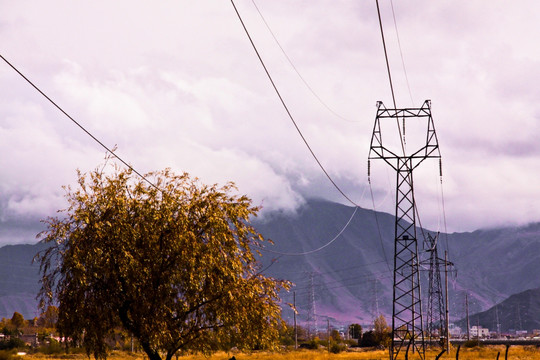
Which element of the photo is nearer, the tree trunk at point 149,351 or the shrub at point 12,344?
the tree trunk at point 149,351

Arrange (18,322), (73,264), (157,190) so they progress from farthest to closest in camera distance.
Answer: (18,322), (157,190), (73,264)

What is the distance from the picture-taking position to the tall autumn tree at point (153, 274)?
3969cm

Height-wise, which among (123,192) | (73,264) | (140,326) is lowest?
(140,326)

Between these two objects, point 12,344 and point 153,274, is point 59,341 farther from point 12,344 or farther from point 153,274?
point 12,344

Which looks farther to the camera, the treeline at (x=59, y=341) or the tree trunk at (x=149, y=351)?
the treeline at (x=59, y=341)

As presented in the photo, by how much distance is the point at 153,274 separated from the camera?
133 feet

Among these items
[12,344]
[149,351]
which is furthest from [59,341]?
[12,344]

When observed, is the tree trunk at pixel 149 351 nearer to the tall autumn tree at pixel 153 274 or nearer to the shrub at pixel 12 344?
the tall autumn tree at pixel 153 274

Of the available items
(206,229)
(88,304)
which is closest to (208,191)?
(206,229)

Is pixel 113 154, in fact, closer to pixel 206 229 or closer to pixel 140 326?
pixel 206 229

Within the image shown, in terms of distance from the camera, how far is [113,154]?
141 feet

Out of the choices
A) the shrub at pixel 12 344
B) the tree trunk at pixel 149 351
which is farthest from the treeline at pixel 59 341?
the tree trunk at pixel 149 351

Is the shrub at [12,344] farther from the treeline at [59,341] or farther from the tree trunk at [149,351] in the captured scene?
the tree trunk at [149,351]

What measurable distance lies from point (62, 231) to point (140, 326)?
6.20m
